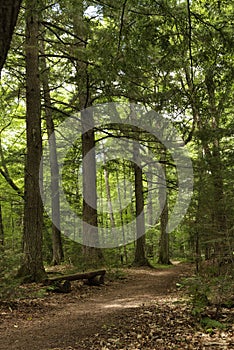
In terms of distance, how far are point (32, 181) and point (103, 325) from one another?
5.01 metres

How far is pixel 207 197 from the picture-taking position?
8.09m

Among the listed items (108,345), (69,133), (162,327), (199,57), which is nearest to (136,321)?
(162,327)

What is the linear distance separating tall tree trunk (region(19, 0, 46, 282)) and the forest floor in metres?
1.17

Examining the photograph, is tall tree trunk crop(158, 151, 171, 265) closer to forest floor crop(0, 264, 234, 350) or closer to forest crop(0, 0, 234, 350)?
forest crop(0, 0, 234, 350)

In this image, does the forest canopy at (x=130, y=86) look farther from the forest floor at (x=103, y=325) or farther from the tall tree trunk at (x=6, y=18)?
the forest floor at (x=103, y=325)

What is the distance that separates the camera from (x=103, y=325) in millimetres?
5449

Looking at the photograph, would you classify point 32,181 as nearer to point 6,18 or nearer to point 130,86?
point 130,86

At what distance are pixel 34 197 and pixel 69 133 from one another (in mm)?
7424

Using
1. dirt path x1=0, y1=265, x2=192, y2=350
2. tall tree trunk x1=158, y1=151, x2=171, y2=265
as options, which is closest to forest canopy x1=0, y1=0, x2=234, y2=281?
dirt path x1=0, y1=265, x2=192, y2=350

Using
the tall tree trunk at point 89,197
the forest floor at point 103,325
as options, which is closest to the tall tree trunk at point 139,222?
the tall tree trunk at point 89,197

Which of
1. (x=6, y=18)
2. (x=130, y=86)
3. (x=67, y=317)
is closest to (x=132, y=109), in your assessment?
(x=130, y=86)

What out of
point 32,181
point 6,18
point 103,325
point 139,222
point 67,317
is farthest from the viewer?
point 139,222

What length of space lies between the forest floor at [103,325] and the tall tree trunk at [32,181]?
117 centimetres

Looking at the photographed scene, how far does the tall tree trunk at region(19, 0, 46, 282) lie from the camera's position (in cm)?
902
